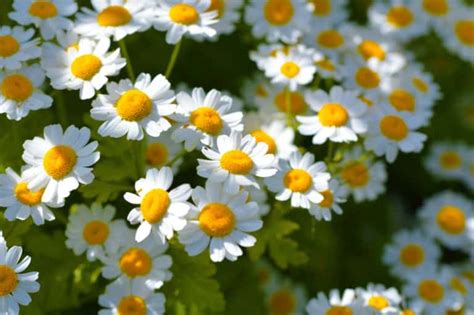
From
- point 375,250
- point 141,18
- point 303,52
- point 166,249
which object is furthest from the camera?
point 375,250

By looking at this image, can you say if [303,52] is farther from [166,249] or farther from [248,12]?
[166,249]

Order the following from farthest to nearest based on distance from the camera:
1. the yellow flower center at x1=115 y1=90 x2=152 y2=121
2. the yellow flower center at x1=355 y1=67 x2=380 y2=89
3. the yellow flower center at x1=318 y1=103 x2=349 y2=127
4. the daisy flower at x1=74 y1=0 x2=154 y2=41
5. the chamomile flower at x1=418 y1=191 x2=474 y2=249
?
1. the chamomile flower at x1=418 y1=191 x2=474 y2=249
2. the yellow flower center at x1=355 y1=67 x2=380 y2=89
3. the yellow flower center at x1=318 y1=103 x2=349 y2=127
4. the daisy flower at x1=74 y1=0 x2=154 y2=41
5. the yellow flower center at x1=115 y1=90 x2=152 y2=121

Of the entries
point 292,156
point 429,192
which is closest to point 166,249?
point 292,156

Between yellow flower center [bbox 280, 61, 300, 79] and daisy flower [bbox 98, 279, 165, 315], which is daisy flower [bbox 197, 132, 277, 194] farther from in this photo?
yellow flower center [bbox 280, 61, 300, 79]

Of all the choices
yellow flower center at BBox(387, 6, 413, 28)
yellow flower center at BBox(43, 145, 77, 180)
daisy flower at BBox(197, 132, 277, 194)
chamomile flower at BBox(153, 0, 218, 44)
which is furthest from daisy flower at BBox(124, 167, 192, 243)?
yellow flower center at BBox(387, 6, 413, 28)

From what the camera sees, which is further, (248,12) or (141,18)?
(248,12)

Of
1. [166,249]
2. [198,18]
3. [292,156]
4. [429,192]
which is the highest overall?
[198,18]
